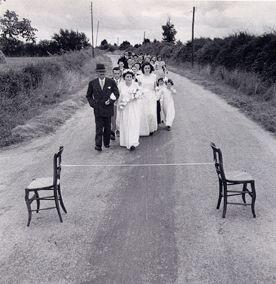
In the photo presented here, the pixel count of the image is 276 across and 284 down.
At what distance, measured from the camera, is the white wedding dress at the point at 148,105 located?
42.9 feet

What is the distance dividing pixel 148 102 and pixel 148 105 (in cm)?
11

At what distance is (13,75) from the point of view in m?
19.7

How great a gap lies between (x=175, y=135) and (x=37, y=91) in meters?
9.89

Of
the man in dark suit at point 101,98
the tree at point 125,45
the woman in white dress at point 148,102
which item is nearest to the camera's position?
the man in dark suit at point 101,98

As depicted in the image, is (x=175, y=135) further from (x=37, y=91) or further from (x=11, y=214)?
(x=37, y=91)

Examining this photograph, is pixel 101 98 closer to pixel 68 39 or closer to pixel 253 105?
pixel 253 105

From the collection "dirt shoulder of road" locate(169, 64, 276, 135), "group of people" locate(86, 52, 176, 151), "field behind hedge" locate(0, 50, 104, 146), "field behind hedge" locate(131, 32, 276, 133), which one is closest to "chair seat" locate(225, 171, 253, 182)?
"group of people" locate(86, 52, 176, 151)

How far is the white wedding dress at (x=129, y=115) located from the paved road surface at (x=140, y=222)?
361mm

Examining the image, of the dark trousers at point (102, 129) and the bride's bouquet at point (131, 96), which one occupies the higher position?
the bride's bouquet at point (131, 96)

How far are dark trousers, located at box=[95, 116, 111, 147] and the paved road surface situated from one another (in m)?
0.33

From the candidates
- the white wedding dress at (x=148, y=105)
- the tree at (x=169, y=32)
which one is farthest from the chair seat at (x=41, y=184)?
the tree at (x=169, y=32)

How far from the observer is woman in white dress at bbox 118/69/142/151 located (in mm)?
11695

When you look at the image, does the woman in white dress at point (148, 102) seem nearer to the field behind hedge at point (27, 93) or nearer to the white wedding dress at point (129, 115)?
the white wedding dress at point (129, 115)

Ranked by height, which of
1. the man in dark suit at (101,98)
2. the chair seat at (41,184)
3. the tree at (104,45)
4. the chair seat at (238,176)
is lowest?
the tree at (104,45)
